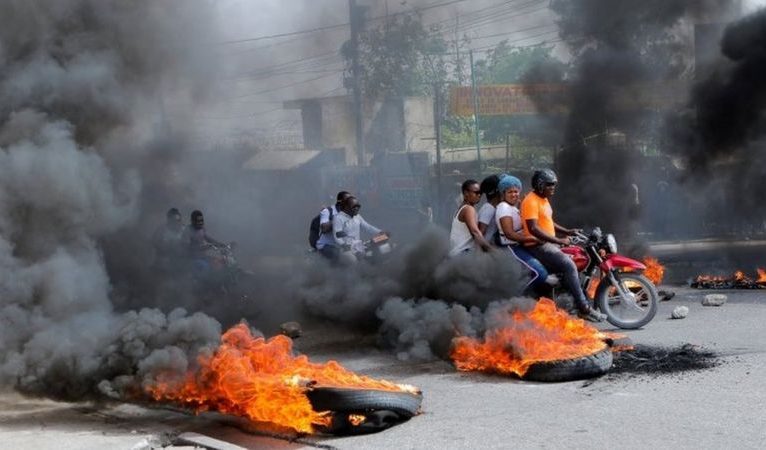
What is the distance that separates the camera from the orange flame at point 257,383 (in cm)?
646

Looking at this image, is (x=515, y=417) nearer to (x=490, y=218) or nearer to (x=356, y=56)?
(x=490, y=218)

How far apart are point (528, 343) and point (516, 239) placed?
1.82 meters

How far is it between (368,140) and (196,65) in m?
20.9

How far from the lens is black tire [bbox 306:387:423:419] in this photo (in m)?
6.24

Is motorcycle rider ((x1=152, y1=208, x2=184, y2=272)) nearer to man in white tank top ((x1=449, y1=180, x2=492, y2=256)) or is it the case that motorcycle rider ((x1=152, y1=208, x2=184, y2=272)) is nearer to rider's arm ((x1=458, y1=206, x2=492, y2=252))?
man in white tank top ((x1=449, y1=180, x2=492, y2=256))

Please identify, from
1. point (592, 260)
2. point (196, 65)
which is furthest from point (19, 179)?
point (592, 260)

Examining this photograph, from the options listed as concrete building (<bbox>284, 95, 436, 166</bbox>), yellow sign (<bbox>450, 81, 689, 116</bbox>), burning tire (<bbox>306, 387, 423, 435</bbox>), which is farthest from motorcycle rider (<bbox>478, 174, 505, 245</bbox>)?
concrete building (<bbox>284, 95, 436, 166</bbox>)

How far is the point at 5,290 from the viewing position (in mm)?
7957

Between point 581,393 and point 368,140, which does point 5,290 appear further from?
point 368,140

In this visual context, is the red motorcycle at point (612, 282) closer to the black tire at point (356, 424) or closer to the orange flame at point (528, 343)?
the orange flame at point (528, 343)

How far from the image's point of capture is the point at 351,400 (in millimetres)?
6246

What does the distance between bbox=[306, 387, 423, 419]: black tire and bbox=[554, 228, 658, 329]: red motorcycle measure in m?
4.12

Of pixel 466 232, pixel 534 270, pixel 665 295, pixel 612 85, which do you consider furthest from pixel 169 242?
pixel 612 85

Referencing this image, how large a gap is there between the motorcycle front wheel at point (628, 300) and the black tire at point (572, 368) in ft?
7.96
